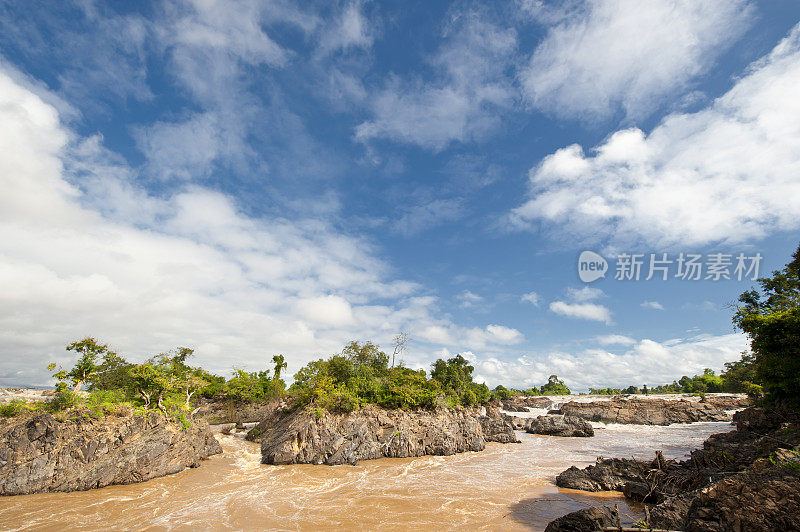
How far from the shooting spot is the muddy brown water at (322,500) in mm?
12742

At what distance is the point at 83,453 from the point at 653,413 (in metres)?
67.0

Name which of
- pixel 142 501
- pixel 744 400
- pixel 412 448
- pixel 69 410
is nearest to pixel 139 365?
pixel 69 410

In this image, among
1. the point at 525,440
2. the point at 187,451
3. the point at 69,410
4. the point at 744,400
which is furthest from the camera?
the point at 744,400

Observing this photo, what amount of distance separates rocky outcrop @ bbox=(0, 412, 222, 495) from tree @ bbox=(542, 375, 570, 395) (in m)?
115

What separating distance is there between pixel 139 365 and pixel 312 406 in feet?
37.3

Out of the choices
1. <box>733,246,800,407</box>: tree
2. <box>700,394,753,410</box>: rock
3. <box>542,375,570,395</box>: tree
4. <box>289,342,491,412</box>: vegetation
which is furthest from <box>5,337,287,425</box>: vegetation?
<box>542,375,570,395</box>: tree

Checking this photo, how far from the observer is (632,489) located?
48.5 ft

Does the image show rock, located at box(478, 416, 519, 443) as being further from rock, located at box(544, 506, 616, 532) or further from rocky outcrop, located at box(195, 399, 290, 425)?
rock, located at box(544, 506, 616, 532)

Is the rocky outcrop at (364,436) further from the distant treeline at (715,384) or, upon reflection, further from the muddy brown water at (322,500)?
the distant treeline at (715,384)

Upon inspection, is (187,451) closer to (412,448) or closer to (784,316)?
(412,448)

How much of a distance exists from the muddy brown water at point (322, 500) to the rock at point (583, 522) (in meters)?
3.56

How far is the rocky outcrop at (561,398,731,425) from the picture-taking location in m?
50.7

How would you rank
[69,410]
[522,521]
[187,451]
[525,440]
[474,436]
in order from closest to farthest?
[522,521], [69,410], [187,451], [474,436], [525,440]

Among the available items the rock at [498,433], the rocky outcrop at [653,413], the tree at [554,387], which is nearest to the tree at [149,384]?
the rock at [498,433]
